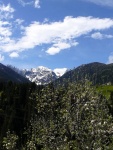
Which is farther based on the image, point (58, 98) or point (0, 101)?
point (0, 101)

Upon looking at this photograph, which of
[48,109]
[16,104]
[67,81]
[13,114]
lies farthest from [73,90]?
[16,104]

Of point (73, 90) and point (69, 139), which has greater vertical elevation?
point (73, 90)

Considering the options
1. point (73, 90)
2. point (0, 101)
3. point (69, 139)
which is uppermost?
point (0, 101)

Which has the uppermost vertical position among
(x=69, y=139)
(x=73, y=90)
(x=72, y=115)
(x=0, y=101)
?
(x=0, y=101)

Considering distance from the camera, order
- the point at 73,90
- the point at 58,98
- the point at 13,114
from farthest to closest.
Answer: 1. the point at 13,114
2. the point at 58,98
3. the point at 73,90

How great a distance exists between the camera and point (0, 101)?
169125mm

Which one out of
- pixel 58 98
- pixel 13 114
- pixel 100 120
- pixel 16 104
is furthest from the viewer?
pixel 16 104

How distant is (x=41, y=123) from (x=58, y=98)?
2.58m

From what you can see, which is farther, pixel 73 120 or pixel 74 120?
pixel 73 120

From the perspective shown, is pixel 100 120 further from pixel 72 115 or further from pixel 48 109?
pixel 48 109

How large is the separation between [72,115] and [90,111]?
4.65 feet

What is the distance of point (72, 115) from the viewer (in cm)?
2628

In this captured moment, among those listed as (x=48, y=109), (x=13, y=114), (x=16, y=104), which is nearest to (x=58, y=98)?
(x=48, y=109)

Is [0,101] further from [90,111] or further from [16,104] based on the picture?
[90,111]
